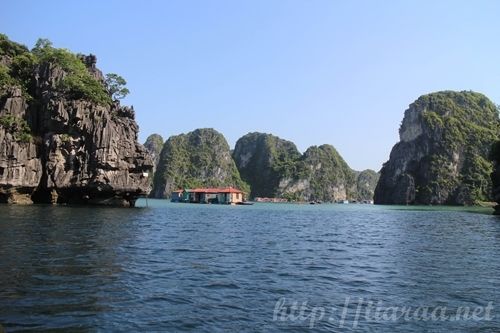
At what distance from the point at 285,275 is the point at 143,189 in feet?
205

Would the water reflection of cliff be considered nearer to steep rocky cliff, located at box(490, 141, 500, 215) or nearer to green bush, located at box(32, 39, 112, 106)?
green bush, located at box(32, 39, 112, 106)

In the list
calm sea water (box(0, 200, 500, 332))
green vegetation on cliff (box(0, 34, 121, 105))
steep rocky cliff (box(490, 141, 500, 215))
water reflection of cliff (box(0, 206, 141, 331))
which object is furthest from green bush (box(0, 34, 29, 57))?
steep rocky cliff (box(490, 141, 500, 215))

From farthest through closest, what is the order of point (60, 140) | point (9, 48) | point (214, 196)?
point (214, 196) → point (9, 48) → point (60, 140)

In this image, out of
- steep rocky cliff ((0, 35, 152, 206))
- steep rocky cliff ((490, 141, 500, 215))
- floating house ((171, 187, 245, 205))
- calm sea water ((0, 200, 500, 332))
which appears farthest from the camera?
floating house ((171, 187, 245, 205))

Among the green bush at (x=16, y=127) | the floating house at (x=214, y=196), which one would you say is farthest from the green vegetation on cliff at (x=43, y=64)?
the floating house at (x=214, y=196)

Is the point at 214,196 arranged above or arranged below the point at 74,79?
below

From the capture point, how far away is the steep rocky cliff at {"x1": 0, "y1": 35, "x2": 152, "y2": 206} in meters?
67.2

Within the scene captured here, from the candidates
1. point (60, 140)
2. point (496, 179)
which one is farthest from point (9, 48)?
point (496, 179)

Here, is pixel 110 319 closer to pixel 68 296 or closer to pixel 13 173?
pixel 68 296

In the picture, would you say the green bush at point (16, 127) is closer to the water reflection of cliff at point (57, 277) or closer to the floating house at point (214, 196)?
the water reflection of cliff at point (57, 277)

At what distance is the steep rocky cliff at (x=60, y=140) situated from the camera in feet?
221

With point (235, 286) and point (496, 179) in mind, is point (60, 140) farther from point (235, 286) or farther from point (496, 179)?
point (496, 179)

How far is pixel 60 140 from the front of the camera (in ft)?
228

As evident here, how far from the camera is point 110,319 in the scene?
38.2 feet
